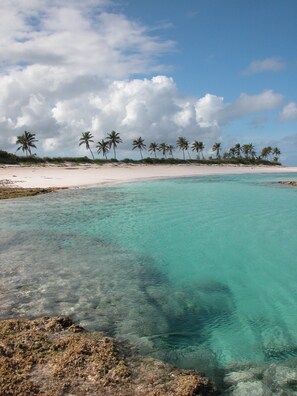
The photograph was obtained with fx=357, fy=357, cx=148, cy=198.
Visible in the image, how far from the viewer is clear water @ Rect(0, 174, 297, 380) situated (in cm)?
870

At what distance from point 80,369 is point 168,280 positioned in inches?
263

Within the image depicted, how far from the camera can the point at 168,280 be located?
1308cm

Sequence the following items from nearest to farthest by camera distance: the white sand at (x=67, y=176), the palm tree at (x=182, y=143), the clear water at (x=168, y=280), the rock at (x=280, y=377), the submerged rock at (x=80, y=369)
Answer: the submerged rock at (x=80, y=369)
the rock at (x=280, y=377)
the clear water at (x=168, y=280)
the white sand at (x=67, y=176)
the palm tree at (x=182, y=143)

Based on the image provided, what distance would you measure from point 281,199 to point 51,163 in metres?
70.3

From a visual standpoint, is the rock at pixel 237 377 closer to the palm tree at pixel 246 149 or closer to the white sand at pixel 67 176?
the white sand at pixel 67 176

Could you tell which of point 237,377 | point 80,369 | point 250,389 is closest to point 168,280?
point 237,377

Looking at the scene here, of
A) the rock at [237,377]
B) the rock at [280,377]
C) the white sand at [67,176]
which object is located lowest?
the rock at [280,377]

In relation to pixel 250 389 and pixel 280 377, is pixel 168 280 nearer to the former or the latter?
pixel 280 377

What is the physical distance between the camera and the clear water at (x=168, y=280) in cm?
870

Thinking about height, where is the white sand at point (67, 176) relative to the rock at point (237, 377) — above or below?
above

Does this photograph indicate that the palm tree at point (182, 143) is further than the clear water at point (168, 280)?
Yes

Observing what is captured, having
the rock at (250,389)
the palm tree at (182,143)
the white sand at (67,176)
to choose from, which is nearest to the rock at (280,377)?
the rock at (250,389)

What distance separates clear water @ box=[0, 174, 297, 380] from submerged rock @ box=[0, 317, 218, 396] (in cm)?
80

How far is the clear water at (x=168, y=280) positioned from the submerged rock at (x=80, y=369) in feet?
2.63
